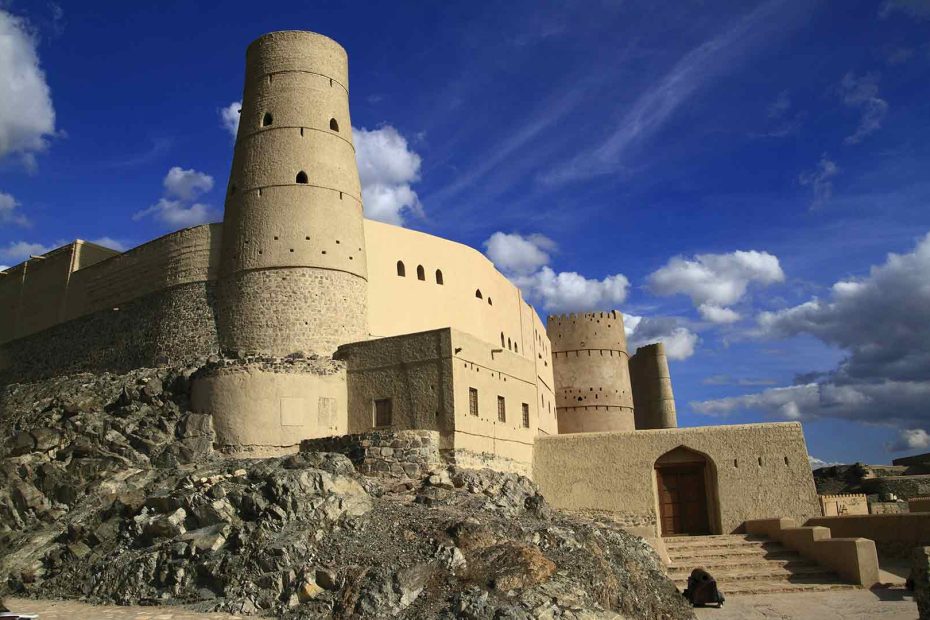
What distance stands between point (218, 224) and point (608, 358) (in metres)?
17.9

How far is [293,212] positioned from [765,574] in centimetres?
1409

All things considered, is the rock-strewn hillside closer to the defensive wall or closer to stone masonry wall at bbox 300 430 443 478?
stone masonry wall at bbox 300 430 443 478

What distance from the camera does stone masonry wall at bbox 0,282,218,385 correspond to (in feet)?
74.1

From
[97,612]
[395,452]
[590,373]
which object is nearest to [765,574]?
[395,452]

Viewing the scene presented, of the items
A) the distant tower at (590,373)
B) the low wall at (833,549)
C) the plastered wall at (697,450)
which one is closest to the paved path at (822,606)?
the low wall at (833,549)

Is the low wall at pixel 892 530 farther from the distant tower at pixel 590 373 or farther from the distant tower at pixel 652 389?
the distant tower at pixel 652 389

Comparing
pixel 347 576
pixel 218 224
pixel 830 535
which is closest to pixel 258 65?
pixel 218 224

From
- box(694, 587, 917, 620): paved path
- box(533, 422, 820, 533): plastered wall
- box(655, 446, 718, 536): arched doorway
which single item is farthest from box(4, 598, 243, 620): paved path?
box(655, 446, 718, 536): arched doorway

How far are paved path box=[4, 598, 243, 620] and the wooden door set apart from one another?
1202cm

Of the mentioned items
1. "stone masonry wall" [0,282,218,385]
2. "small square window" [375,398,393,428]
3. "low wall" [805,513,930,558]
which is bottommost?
"low wall" [805,513,930,558]

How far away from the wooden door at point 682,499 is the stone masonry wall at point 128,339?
11908 mm

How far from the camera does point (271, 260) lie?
21.8 m

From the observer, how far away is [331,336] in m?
21.4

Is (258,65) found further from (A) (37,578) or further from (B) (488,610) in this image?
(B) (488,610)
